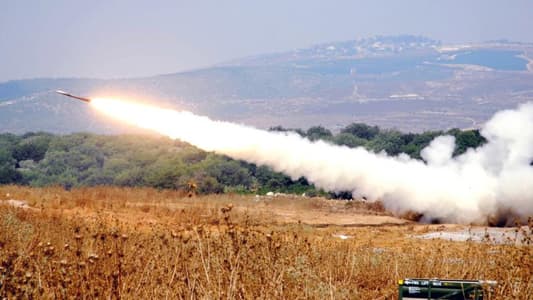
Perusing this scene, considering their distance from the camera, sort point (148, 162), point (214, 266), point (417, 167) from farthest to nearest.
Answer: point (148, 162) → point (417, 167) → point (214, 266)

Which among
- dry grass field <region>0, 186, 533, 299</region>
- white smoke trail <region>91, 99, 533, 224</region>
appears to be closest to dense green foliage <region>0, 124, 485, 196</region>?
white smoke trail <region>91, 99, 533, 224</region>

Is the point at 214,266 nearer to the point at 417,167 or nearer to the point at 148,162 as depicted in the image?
the point at 417,167

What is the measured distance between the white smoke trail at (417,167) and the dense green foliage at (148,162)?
14.6m

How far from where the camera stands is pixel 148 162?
64.6 metres

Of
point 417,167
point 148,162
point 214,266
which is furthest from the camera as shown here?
point 148,162

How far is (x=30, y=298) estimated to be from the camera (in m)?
6.80

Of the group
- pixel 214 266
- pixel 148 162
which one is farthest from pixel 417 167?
pixel 148 162

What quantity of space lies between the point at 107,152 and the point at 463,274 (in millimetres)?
64766

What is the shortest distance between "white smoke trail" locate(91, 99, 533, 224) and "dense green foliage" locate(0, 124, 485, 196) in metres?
14.6

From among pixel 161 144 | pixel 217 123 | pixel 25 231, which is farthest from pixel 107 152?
pixel 25 231

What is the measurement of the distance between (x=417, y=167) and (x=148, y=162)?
3861cm

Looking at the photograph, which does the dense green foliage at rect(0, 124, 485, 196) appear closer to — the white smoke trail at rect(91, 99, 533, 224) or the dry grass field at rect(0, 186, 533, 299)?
the white smoke trail at rect(91, 99, 533, 224)

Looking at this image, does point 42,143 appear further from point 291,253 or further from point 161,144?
point 291,253

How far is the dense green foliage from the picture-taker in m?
50.3
